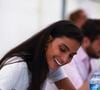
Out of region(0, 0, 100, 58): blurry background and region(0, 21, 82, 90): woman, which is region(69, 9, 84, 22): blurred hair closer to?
region(0, 0, 100, 58): blurry background

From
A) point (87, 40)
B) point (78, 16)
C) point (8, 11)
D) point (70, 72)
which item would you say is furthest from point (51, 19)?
point (70, 72)

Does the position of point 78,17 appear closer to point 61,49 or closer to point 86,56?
point 86,56

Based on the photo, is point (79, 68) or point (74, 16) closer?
point (79, 68)

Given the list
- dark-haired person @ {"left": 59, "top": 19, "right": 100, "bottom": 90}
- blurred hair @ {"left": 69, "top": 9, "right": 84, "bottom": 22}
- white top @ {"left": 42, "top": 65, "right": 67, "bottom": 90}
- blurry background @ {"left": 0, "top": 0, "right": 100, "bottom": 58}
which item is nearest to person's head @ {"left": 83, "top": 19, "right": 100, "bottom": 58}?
dark-haired person @ {"left": 59, "top": 19, "right": 100, "bottom": 90}

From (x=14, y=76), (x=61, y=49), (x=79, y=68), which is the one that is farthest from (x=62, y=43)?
(x=79, y=68)

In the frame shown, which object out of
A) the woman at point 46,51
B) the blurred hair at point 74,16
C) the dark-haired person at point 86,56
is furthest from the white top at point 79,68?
the blurred hair at point 74,16

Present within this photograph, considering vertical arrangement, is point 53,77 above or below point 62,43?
below

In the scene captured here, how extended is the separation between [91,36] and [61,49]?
2.44 ft

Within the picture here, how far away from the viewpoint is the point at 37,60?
4.39 feet

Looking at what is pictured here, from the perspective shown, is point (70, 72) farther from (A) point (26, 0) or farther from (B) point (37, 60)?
(A) point (26, 0)

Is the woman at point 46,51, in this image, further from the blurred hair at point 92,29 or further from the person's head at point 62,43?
the blurred hair at point 92,29

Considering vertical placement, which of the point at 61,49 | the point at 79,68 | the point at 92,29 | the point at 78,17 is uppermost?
the point at 61,49

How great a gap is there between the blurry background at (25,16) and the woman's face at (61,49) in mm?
876

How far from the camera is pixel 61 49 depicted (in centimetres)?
132
